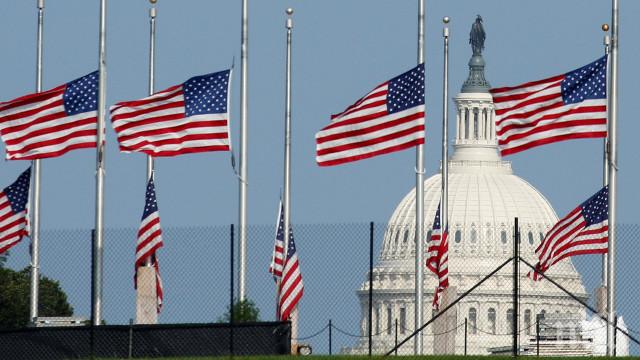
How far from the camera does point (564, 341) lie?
104000 mm

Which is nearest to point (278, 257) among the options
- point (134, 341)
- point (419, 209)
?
point (419, 209)

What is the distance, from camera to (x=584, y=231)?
64.0m

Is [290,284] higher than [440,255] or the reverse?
the reverse


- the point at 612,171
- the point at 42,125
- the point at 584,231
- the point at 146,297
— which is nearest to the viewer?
the point at 612,171

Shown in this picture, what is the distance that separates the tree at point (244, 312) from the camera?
61.0m

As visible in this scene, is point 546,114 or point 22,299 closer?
point 546,114

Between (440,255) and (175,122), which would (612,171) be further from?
(440,255)

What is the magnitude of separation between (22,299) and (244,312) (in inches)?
1367

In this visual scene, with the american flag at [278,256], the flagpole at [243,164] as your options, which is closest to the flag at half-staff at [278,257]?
the american flag at [278,256]

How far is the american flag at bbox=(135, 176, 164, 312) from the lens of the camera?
63.0m

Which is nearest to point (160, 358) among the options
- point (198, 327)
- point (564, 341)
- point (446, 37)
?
point (198, 327)

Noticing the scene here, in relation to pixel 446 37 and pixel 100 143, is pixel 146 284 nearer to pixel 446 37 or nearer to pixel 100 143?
pixel 100 143

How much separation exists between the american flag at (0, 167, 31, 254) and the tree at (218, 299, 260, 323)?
5.17m

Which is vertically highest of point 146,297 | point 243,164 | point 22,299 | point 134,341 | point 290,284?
point 243,164
